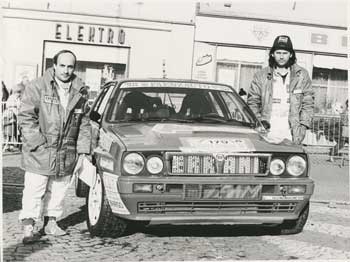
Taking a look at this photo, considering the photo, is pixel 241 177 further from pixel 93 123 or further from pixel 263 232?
pixel 93 123

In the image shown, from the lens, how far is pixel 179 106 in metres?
6.38

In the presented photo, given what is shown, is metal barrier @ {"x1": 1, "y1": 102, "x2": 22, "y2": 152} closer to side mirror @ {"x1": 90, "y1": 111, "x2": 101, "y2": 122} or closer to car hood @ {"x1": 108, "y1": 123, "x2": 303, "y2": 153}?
side mirror @ {"x1": 90, "y1": 111, "x2": 101, "y2": 122}

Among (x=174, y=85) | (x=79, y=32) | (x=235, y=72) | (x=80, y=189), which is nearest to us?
(x=174, y=85)

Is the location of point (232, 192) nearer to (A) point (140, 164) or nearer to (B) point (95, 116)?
(A) point (140, 164)

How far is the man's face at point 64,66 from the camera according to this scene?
5.29 meters

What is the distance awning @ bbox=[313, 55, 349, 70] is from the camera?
20141 millimetres

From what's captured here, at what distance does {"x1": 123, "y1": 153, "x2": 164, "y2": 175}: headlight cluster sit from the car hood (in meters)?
0.07

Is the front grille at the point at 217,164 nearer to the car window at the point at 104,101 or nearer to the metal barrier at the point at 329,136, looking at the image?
the car window at the point at 104,101

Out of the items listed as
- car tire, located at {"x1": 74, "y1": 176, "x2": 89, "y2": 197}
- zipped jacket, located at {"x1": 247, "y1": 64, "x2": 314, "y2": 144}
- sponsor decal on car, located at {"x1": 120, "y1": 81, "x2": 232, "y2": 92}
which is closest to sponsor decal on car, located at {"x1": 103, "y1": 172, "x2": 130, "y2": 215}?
sponsor decal on car, located at {"x1": 120, "y1": 81, "x2": 232, "y2": 92}

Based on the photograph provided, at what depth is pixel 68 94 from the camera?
5.42 metres

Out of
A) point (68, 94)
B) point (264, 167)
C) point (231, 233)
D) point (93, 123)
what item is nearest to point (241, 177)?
point (264, 167)

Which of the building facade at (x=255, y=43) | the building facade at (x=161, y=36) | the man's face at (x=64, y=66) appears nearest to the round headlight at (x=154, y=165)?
the man's face at (x=64, y=66)

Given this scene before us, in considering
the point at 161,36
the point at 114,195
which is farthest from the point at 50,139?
the point at 161,36

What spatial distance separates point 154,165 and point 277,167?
1.13m
